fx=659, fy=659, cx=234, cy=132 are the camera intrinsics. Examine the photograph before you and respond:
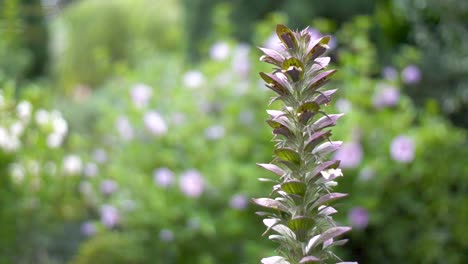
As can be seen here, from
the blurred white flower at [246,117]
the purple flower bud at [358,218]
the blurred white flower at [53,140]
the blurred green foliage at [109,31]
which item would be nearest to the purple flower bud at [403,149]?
the purple flower bud at [358,218]

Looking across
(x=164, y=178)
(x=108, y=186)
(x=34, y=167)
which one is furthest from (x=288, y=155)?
(x=108, y=186)

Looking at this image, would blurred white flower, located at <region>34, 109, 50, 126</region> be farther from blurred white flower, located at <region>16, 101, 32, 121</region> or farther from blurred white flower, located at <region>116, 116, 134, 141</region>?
blurred white flower, located at <region>116, 116, 134, 141</region>

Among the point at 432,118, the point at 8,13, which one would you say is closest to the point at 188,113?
the point at 8,13

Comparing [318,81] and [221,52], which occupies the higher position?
[221,52]

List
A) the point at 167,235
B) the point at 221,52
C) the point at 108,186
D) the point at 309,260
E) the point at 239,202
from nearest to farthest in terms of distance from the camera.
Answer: the point at 309,260
the point at 239,202
the point at 167,235
the point at 221,52
the point at 108,186

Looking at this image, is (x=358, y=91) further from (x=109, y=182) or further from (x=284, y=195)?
(x=284, y=195)

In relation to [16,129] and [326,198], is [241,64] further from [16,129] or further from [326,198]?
[326,198]
